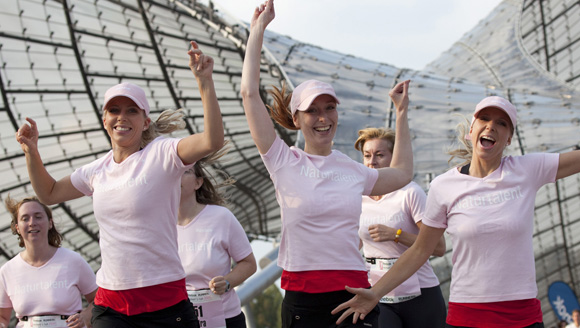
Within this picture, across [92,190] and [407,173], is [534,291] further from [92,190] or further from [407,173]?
[92,190]

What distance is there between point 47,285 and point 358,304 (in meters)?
3.31

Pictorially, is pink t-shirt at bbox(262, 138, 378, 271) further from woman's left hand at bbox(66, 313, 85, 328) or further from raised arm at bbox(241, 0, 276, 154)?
woman's left hand at bbox(66, 313, 85, 328)

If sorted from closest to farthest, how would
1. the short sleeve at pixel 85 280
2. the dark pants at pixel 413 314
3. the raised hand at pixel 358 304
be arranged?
the raised hand at pixel 358 304
the dark pants at pixel 413 314
the short sleeve at pixel 85 280

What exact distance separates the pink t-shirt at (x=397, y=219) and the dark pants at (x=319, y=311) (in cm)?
206

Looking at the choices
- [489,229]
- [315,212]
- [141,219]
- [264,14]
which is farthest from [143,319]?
[489,229]

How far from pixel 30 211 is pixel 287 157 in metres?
3.26

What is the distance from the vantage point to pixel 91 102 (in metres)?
23.8

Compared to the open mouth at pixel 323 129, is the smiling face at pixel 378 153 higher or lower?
lower

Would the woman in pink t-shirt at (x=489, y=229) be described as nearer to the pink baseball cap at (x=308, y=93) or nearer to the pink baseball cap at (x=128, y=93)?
the pink baseball cap at (x=308, y=93)

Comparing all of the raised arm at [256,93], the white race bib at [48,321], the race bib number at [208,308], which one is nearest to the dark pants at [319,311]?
the raised arm at [256,93]

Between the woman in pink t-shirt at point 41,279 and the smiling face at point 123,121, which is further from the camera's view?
the woman in pink t-shirt at point 41,279

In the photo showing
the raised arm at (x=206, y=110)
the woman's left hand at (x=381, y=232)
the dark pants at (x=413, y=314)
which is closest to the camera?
the raised arm at (x=206, y=110)

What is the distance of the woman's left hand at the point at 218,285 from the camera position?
5.19m

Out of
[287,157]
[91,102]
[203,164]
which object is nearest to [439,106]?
[91,102]
